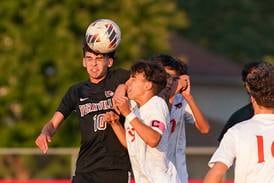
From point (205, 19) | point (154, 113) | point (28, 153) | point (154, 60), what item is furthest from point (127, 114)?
point (205, 19)

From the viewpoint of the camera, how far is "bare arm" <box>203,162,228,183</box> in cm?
859

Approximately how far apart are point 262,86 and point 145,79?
5.15 feet

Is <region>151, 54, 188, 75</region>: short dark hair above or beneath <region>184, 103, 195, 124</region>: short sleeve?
above

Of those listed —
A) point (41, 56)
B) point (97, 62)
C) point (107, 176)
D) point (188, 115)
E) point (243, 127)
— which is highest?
point (97, 62)

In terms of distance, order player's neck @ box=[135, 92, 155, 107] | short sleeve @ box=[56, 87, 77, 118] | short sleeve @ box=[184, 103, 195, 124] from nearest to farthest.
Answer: player's neck @ box=[135, 92, 155, 107] < short sleeve @ box=[56, 87, 77, 118] < short sleeve @ box=[184, 103, 195, 124]

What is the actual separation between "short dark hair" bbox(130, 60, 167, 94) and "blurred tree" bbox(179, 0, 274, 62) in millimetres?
43181

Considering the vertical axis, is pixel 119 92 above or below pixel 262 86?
below

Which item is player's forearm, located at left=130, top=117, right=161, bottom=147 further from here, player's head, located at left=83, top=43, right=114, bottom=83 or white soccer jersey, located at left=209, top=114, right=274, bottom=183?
player's head, located at left=83, top=43, right=114, bottom=83

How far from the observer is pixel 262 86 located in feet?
28.7

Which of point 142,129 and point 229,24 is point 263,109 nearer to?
point 142,129

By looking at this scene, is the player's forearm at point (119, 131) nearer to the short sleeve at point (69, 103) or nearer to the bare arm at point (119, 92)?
the bare arm at point (119, 92)

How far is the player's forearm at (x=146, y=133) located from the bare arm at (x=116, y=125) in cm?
83

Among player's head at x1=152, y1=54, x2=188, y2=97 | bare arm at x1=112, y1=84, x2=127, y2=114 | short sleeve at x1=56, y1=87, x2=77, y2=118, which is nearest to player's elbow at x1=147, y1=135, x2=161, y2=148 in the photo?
bare arm at x1=112, y1=84, x2=127, y2=114

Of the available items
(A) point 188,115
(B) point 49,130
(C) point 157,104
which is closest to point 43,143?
(B) point 49,130
